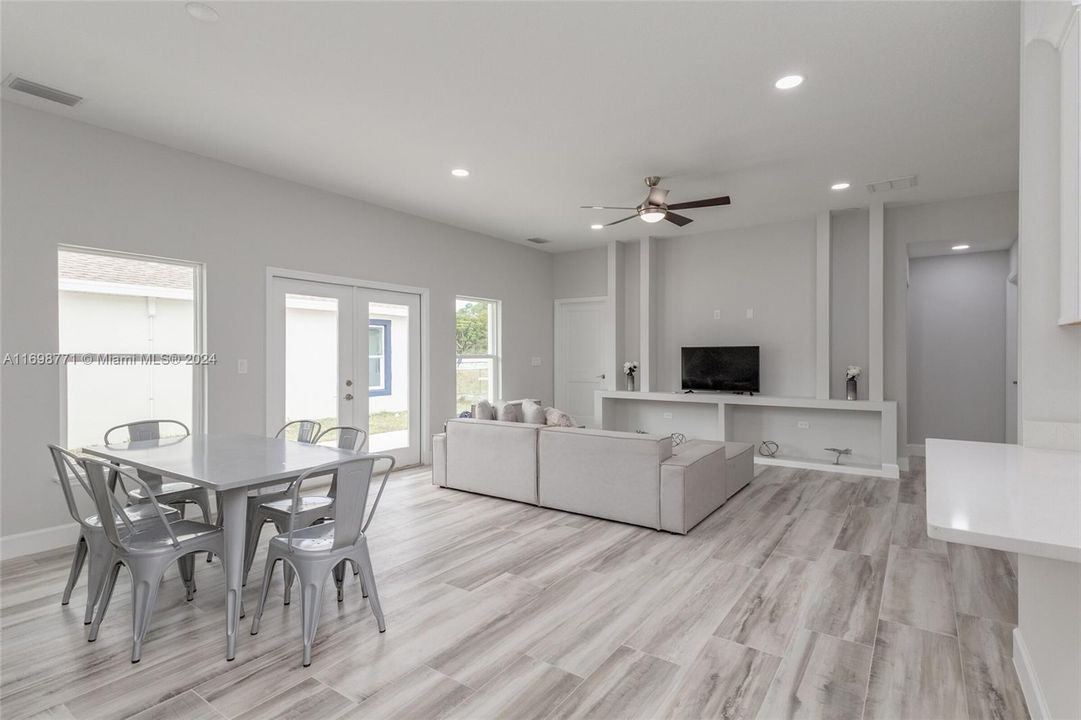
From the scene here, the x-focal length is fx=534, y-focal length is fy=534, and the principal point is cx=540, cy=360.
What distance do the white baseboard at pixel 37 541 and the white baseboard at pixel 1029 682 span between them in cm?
522

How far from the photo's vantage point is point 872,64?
2.95 metres

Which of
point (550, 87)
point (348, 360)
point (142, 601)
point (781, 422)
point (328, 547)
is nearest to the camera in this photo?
point (142, 601)

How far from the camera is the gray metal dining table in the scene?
2262 millimetres

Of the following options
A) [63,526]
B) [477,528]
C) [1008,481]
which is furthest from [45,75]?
[1008,481]

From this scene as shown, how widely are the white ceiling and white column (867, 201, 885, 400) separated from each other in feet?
2.52

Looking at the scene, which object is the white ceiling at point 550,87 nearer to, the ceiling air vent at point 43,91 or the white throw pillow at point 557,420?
the ceiling air vent at point 43,91

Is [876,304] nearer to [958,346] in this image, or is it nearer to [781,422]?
[781,422]

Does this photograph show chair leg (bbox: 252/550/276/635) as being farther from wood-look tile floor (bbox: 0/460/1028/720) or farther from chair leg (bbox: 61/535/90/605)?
chair leg (bbox: 61/535/90/605)

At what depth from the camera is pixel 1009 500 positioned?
4.35 ft

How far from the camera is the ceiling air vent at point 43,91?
316cm

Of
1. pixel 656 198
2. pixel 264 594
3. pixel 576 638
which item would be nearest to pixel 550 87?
pixel 656 198

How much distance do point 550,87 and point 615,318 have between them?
459 centimetres

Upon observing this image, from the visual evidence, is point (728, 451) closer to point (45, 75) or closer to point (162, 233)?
point (162, 233)

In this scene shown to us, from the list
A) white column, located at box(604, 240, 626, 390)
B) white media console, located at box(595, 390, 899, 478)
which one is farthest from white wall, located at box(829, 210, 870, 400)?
white column, located at box(604, 240, 626, 390)
